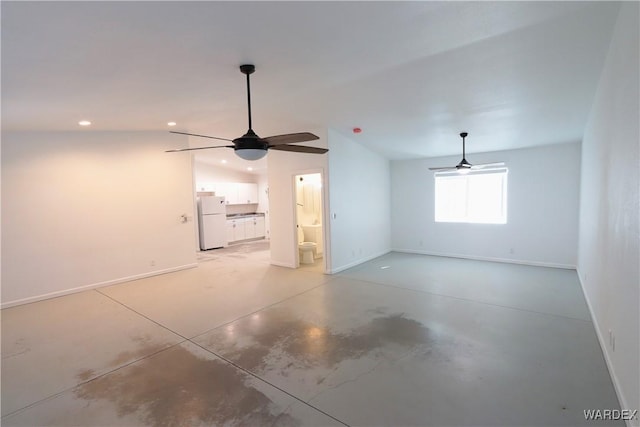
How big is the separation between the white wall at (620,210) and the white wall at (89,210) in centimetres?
622

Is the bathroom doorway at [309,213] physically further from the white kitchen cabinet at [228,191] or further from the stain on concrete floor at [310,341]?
the stain on concrete floor at [310,341]

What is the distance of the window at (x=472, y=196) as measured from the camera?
6445 mm

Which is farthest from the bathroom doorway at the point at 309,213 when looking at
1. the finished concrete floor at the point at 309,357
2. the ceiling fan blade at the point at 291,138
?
the ceiling fan blade at the point at 291,138

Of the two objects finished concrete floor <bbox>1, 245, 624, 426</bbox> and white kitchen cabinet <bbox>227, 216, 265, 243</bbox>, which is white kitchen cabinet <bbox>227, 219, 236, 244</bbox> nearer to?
white kitchen cabinet <bbox>227, 216, 265, 243</bbox>

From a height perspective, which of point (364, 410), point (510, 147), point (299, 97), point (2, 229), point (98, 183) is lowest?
point (364, 410)

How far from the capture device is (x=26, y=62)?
7.62ft

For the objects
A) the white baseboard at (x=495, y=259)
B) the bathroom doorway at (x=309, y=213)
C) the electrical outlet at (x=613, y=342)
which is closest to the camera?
the electrical outlet at (x=613, y=342)

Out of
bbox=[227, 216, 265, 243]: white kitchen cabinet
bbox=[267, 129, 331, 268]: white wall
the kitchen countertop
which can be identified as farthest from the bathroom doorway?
the kitchen countertop

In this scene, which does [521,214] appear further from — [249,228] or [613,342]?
[249,228]

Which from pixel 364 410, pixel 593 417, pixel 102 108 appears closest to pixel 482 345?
pixel 593 417

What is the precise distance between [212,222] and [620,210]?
8639 mm

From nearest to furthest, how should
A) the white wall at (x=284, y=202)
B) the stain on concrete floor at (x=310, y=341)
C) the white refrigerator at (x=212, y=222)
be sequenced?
1. the stain on concrete floor at (x=310, y=341)
2. the white wall at (x=284, y=202)
3. the white refrigerator at (x=212, y=222)

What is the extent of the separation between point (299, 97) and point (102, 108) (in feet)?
8.00

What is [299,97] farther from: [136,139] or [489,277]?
[489,277]
